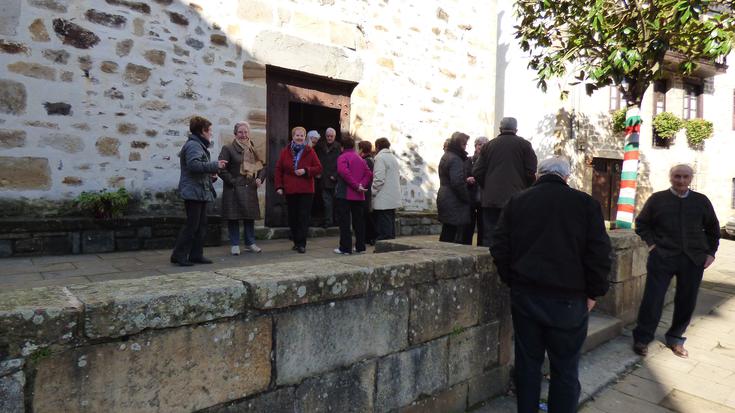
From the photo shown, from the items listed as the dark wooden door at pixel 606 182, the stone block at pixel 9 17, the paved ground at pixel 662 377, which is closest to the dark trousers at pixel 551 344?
the paved ground at pixel 662 377

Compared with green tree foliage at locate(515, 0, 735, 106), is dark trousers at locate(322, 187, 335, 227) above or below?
below

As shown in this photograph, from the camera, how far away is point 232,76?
6.06 metres

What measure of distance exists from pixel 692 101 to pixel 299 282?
19621 millimetres

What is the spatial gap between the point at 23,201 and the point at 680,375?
6340mm

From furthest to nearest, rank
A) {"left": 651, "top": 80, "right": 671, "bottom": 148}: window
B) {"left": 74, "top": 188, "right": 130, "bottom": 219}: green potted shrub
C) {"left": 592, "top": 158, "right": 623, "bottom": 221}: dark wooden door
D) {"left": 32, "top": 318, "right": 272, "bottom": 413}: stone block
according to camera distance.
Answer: {"left": 651, "top": 80, "right": 671, "bottom": 148}: window → {"left": 592, "top": 158, "right": 623, "bottom": 221}: dark wooden door → {"left": 74, "top": 188, "right": 130, "bottom": 219}: green potted shrub → {"left": 32, "top": 318, "right": 272, "bottom": 413}: stone block

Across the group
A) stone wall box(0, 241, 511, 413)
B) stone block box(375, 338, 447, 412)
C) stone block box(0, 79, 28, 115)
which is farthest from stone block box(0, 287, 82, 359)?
stone block box(0, 79, 28, 115)

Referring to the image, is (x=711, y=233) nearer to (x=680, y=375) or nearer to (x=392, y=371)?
(x=680, y=375)

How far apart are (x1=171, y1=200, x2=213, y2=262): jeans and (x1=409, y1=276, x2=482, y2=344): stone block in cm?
261

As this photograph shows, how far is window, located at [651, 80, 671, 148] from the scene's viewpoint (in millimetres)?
15953

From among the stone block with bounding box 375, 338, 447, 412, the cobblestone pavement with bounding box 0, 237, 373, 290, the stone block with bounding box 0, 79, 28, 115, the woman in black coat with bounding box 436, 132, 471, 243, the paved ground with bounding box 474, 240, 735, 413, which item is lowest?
the paved ground with bounding box 474, 240, 735, 413

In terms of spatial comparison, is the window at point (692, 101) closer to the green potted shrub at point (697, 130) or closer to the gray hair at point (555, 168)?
the green potted shrub at point (697, 130)

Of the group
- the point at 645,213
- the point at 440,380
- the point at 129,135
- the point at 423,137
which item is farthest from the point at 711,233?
the point at 129,135

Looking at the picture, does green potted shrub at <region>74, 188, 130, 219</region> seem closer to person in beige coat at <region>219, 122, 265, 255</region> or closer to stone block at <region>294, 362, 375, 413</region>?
person in beige coat at <region>219, 122, 265, 255</region>

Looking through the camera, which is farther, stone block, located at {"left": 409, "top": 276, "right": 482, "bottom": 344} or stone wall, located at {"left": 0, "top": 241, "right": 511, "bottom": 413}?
stone block, located at {"left": 409, "top": 276, "right": 482, "bottom": 344}
